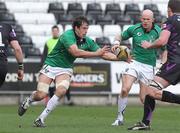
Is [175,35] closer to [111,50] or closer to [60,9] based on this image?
[111,50]

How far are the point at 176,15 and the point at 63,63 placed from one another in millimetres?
2924

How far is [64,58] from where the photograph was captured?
16.2 m

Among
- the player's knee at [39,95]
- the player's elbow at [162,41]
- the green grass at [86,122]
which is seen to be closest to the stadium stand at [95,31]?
the green grass at [86,122]

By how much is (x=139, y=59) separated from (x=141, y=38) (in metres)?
0.50

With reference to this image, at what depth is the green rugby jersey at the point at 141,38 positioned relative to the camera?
17.2 metres

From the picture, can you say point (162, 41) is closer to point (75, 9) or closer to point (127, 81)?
point (127, 81)

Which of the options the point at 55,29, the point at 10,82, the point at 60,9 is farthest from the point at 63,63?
the point at 60,9

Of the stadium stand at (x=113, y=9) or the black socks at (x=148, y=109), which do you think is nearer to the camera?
the black socks at (x=148, y=109)

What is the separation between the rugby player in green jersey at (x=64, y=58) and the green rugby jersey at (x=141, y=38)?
4.21 feet

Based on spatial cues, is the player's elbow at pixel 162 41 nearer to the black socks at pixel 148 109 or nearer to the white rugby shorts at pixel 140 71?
the black socks at pixel 148 109

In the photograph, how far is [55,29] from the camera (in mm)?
23234

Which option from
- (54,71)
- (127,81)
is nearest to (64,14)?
(127,81)

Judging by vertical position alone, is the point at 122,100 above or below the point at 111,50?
below

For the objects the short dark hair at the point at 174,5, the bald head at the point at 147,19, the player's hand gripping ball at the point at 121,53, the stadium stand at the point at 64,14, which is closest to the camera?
the short dark hair at the point at 174,5
